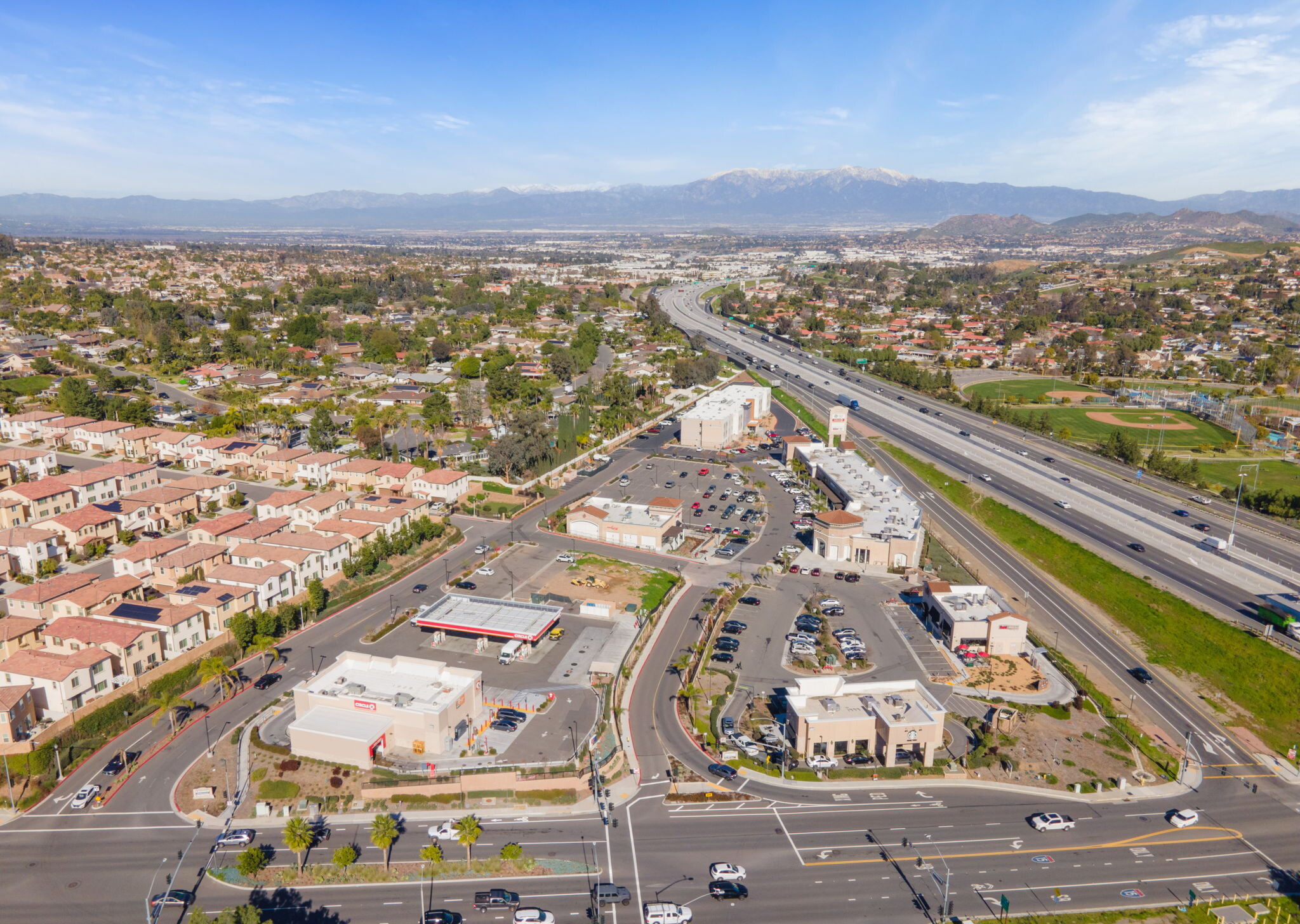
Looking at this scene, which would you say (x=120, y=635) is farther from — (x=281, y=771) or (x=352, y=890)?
(x=352, y=890)

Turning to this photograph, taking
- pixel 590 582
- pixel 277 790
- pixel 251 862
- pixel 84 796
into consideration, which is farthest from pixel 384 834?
pixel 590 582

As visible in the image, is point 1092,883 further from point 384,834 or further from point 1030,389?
point 1030,389

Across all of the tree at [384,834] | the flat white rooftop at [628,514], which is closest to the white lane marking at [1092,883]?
the tree at [384,834]

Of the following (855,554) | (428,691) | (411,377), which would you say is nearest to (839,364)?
(411,377)

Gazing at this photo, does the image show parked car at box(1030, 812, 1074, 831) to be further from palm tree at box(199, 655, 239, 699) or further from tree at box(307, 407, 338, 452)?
tree at box(307, 407, 338, 452)

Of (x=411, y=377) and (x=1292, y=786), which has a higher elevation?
(x=411, y=377)

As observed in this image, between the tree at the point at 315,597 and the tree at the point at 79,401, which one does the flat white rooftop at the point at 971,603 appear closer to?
the tree at the point at 315,597
